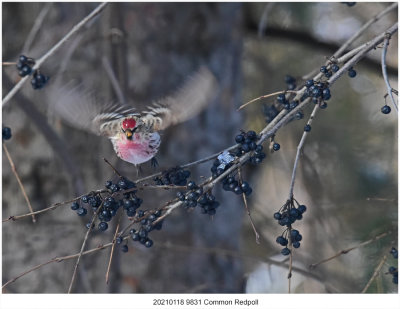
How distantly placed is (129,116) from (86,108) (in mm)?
282

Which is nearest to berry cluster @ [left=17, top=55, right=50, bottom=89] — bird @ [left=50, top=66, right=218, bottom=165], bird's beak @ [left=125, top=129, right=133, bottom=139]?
bird @ [left=50, top=66, right=218, bottom=165]

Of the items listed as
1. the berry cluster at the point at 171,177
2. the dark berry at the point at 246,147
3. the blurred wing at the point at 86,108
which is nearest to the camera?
the dark berry at the point at 246,147

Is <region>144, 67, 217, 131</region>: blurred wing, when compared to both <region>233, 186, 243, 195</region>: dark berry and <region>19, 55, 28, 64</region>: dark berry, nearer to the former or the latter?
<region>19, 55, 28, 64</region>: dark berry

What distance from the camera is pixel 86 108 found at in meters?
2.44

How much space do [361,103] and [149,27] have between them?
1.82m

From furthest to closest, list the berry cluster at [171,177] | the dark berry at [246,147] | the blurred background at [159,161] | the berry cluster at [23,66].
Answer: the blurred background at [159,161] < the berry cluster at [23,66] < the berry cluster at [171,177] < the dark berry at [246,147]

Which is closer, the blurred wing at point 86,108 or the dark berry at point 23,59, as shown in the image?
the dark berry at point 23,59

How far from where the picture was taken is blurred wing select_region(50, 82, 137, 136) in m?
2.45

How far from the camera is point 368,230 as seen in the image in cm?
319

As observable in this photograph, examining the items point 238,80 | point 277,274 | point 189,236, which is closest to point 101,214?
point 189,236

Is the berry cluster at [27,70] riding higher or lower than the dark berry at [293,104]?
higher

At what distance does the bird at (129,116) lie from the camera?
2.46 meters

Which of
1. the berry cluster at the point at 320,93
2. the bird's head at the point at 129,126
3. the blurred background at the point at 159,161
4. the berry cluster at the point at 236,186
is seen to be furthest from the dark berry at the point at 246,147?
the blurred background at the point at 159,161

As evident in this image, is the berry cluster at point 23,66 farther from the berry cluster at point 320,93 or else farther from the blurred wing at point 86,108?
the berry cluster at point 320,93
